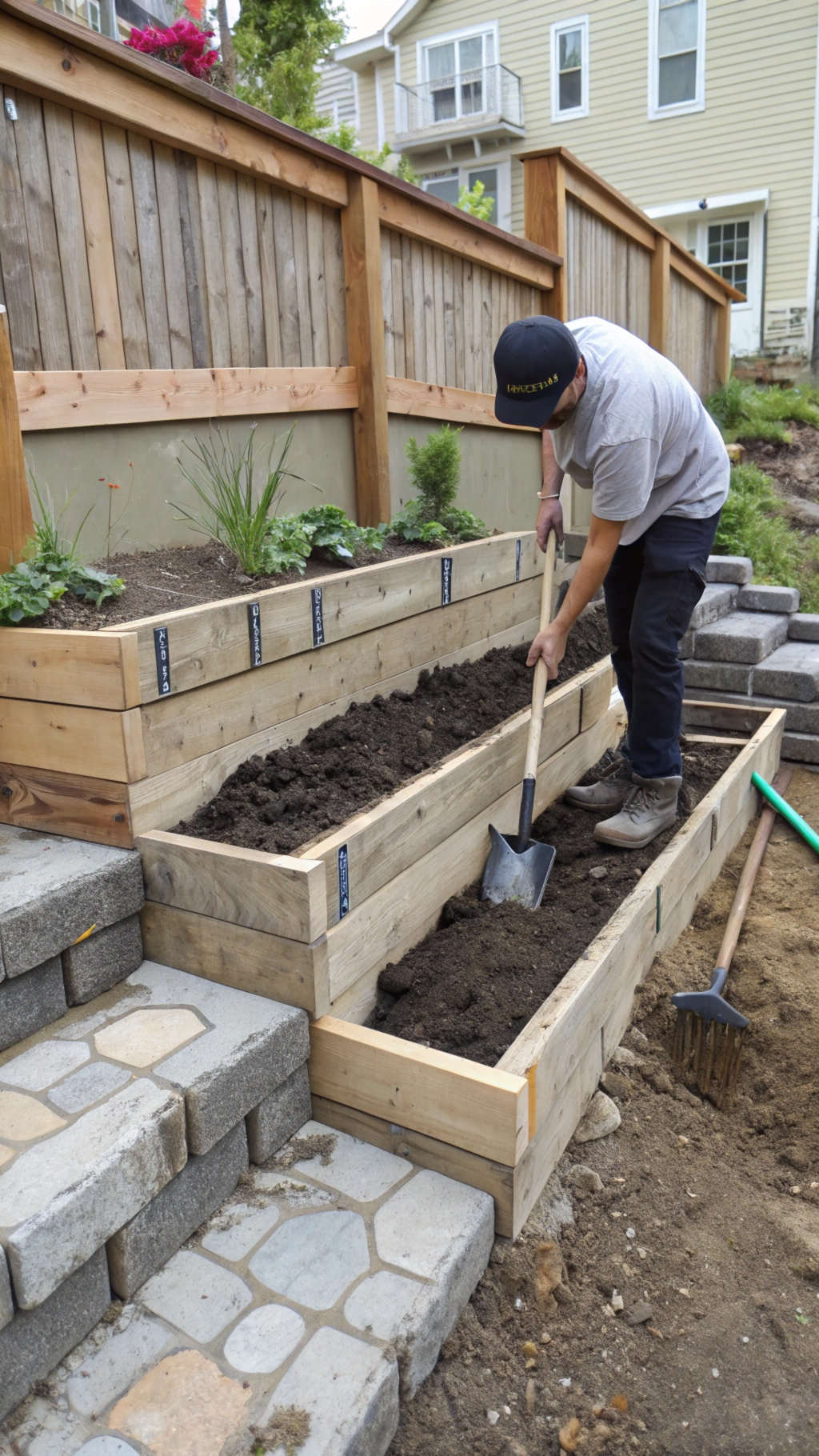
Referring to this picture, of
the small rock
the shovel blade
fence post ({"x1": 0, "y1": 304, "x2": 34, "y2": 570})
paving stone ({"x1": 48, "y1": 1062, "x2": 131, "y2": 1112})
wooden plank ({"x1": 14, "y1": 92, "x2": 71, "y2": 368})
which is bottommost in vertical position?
the small rock

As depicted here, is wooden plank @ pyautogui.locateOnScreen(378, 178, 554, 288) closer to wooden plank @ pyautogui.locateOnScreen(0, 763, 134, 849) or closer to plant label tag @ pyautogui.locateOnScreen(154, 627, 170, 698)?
plant label tag @ pyautogui.locateOnScreen(154, 627, 170, 698)

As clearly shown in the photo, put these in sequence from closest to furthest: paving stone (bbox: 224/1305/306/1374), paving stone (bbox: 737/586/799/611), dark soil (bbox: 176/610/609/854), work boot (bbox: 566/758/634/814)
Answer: paving stone (bbox: 224/1305/306/1374), dark soil (bbox: 176/610/609/854), work boot (bbox: 566/758/634/814), paving stone (bbox: 737/586/799/611)

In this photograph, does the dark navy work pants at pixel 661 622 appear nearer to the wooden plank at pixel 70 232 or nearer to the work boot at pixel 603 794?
the work boot at pixel 603 794

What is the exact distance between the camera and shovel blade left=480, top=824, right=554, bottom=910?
3.15 meters

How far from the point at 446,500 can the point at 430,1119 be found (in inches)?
122

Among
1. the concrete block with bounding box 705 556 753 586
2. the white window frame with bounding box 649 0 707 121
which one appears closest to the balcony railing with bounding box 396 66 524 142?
the white window frame with bounding box 649 0 707 121

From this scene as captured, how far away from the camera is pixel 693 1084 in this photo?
2.78 m

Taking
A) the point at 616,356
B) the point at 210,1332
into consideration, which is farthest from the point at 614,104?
the point at 210,1332

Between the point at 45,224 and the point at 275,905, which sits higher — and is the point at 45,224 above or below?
above

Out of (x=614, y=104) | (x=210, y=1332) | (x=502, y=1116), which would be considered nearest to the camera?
(x=210, y=1332)

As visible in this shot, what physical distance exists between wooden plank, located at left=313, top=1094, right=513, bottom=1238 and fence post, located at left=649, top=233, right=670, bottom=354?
7.60m

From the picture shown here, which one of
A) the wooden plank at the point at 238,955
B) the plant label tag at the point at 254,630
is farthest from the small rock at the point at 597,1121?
the plant label tag at the point at 254,630

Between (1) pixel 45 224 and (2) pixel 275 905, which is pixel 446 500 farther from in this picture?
(2) pixel 275 905

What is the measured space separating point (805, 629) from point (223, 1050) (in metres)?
4.71
